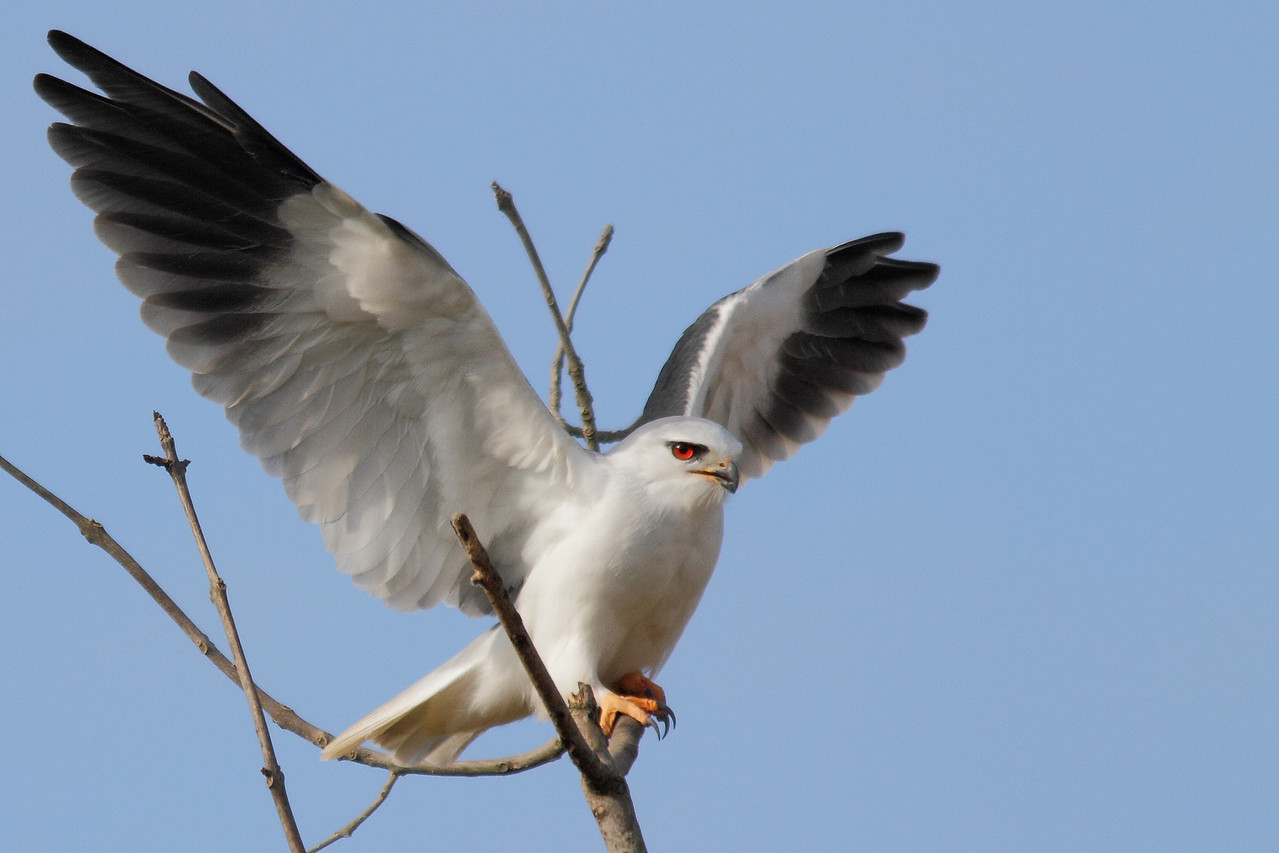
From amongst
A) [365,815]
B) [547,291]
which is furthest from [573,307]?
[365,815]

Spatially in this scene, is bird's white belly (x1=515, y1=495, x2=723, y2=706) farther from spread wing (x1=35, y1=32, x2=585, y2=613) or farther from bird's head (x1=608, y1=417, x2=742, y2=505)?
spread wing (x1=35, y1=32, x2=585, y2=613)

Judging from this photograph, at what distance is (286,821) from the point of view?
10.5 feet

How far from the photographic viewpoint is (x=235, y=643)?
3.44 metres

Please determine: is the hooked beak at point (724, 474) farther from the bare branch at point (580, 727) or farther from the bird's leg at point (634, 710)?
the bare branch at point (580, 727)

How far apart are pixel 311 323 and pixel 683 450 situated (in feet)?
5.43

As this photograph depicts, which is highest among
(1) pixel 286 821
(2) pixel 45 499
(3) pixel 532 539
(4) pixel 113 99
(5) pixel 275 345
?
(4) pixel 113 99

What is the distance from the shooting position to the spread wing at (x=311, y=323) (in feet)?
16.9

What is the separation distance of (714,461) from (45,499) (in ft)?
9.21

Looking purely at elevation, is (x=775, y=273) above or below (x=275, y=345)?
above

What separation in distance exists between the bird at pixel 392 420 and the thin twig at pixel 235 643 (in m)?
1.49

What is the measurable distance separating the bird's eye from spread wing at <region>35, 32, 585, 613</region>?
0.44 m

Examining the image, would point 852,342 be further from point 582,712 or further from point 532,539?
point 582,712

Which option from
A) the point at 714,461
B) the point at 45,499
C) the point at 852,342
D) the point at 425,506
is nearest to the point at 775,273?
the point at 852,342

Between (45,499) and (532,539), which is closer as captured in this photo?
(45,499)
